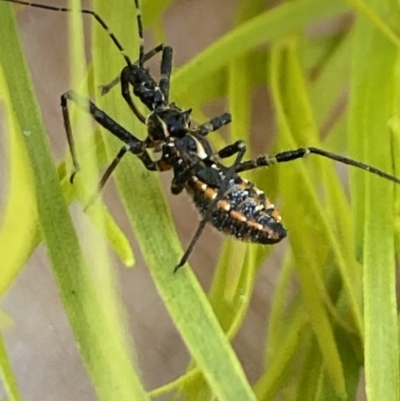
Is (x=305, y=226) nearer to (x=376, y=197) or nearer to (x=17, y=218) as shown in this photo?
(x=376, y=197)

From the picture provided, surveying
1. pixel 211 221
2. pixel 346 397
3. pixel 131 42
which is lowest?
pixel 346 397

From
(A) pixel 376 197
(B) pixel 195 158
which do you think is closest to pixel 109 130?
(B) pixel 195 158

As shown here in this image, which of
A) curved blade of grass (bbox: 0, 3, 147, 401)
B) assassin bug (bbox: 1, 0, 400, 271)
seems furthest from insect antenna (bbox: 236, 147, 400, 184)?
curved blade of grass (bbox: 0, 3, 147, 401)

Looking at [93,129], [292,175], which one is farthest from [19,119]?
[292,175]

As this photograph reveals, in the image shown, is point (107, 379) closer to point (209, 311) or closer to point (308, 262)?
point (209, 311)

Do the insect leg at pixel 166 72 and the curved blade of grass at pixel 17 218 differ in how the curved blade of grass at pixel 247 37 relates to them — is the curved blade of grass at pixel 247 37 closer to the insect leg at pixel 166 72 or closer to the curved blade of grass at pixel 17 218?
the insect leg at pixel 166 72
